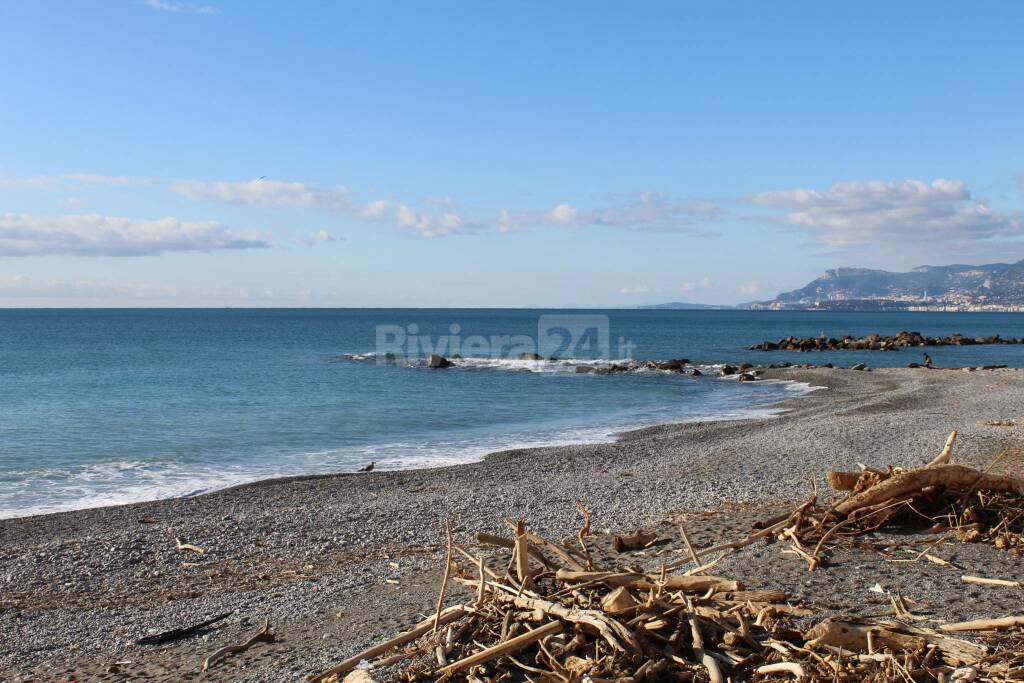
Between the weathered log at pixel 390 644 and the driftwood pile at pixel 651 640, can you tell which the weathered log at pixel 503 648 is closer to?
the driftwood pile at pixel 651 640

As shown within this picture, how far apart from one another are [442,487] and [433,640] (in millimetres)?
10575

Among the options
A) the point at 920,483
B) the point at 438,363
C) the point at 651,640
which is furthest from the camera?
the point at 438,363

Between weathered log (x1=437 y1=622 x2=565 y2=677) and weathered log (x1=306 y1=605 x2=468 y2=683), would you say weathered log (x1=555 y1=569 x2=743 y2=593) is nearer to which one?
weathered log (x1=437 y1=622 x2=565 y2=677)

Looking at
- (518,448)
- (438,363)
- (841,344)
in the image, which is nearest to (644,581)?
(518,448)

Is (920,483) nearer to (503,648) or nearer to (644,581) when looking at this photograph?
(644,581)

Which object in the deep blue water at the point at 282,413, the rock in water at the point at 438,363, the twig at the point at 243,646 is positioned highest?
the twig at the point at 243,646

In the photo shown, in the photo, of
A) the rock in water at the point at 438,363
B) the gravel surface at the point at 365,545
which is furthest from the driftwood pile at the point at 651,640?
the rock in water at the point at 438,363

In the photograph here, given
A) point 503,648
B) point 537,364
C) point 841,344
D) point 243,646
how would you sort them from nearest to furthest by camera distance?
point 503,648, point 243,646, point 537,364, point 841,344

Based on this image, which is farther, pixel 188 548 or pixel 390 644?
pixel 188 548

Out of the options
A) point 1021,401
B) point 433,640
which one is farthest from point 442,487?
point 1021,401

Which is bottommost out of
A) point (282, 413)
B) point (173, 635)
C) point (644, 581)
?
point (282, 413)

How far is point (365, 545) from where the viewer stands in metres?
10.6

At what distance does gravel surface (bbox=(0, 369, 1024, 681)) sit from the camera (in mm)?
6590

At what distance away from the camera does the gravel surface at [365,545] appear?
259 inches
